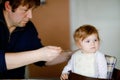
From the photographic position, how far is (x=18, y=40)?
1682 mm

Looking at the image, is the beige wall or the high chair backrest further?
the beige wall

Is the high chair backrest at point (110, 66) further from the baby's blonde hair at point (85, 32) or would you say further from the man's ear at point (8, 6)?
the man's ear at point (8, 6)

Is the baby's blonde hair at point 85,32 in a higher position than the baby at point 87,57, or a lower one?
higher

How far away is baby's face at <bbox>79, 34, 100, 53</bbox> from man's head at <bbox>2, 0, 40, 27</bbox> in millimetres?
383

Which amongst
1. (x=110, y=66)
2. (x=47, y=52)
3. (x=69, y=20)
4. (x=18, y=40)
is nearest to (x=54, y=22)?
(x=69, y=20)

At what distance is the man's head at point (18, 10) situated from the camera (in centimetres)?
146

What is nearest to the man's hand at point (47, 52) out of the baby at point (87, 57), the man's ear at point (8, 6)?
the baby at point (87, 57)

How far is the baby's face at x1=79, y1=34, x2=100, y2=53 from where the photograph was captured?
157cm

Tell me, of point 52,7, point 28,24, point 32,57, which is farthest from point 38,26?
point 32,57

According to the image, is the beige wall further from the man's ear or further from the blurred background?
the man's ear

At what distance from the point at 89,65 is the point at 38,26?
1.61 metres

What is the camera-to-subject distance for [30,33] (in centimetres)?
172

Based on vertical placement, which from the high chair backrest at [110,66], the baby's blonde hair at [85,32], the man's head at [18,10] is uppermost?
the man's head at [18,10]

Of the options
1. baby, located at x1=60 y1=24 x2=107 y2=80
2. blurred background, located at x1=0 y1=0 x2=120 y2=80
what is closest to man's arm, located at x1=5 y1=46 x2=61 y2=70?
baby, located at x1=60 y1=24 x2=107 y2=80
